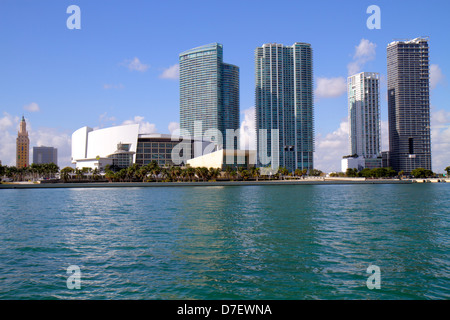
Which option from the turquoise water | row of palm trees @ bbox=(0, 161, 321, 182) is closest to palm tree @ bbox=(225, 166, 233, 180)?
Result: row of palm trees @ bbox=(0, 161, 321, 182)

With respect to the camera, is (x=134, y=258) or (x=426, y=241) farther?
(x=426, y=241)

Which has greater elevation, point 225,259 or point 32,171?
point 32,171

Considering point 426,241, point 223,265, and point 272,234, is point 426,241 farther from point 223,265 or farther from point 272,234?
point 223,265

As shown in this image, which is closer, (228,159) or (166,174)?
(166,174)

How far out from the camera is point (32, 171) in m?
150

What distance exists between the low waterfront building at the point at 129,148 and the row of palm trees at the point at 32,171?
80.5 feet

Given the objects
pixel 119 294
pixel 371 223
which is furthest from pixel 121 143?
pixel 119 294

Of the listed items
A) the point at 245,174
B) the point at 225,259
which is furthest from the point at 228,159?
the point at 225,259

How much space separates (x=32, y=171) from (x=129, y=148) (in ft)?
150

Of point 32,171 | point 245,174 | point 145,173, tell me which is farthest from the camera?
point 32,171

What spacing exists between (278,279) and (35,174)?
569ft

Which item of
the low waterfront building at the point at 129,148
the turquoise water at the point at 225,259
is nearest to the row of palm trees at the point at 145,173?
the low waterfront building at the point at 129,148

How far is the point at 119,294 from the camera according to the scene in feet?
42.0

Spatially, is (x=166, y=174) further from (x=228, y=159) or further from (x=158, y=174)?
(x=228, y=159)
